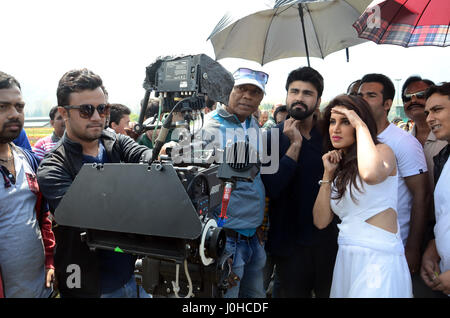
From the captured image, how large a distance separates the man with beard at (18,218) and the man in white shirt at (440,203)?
2493 mm

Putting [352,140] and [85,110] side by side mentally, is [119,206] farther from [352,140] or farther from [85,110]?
[352,140]

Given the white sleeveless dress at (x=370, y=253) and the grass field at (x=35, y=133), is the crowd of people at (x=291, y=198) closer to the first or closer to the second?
the white sleeveless dress at (x=370, y=253)

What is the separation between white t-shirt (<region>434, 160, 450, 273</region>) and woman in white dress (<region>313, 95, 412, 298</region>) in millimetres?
370

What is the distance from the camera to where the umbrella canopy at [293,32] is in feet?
10.6

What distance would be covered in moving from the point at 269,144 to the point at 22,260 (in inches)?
76.2

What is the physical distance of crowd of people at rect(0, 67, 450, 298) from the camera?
167 centimetres

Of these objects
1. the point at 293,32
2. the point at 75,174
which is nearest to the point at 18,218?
the point at 75,174

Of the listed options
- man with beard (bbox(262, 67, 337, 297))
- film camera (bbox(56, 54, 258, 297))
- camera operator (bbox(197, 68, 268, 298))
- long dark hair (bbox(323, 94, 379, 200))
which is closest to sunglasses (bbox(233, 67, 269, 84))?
camera operator (bbox(197, 68, 268, 298))

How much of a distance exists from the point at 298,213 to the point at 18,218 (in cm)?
194

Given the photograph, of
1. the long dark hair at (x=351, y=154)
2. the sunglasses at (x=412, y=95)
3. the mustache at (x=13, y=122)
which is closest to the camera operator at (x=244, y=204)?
the long dark hair at (x=351, y=154)

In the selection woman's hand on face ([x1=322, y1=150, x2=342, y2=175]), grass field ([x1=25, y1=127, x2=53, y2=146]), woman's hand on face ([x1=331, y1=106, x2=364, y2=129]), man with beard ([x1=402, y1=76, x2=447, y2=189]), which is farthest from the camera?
grass field ([x1=25, y1=127, x2=53, y2=146])

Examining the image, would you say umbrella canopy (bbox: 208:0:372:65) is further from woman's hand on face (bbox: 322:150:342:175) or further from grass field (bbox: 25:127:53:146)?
grass field (bbox: 25:127:53:146)

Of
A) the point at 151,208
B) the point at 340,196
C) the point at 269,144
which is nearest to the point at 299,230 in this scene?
the point at 340,196

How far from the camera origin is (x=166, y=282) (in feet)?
4.23
